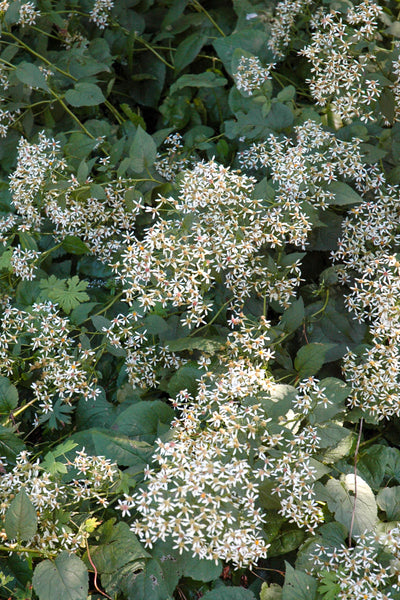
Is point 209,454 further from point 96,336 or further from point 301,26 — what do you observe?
point 301,26

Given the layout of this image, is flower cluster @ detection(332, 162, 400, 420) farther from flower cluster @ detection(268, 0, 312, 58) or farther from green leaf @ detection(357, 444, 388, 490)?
flower cluster @ detection(268, 0, 312, 58)

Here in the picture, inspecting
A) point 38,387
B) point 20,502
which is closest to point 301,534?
point 20,502

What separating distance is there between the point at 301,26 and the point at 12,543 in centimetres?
301

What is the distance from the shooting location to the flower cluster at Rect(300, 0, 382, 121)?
2994mm

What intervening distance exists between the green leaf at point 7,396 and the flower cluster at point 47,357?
0.05 meters

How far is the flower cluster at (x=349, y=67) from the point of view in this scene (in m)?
2.99

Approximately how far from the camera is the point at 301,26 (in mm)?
3592

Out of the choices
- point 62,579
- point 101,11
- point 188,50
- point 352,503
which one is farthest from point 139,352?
point 101,11

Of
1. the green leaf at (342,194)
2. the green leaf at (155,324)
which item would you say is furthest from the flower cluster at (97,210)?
the green leaf at (342,194)

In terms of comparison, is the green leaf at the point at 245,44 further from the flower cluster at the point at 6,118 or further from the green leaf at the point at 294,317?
the green leaf at the point at 294,317

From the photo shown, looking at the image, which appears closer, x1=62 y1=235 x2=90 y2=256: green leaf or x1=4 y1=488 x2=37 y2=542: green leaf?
x1=4 y1=488 x2=37 y2=542: green leaf

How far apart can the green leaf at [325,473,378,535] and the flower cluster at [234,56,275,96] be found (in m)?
1.91

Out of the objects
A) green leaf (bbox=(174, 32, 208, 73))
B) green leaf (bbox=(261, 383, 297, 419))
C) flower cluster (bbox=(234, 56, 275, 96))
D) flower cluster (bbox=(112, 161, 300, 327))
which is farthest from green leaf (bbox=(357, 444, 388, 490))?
green leaf (bbox=(174, 32, 208, 73))

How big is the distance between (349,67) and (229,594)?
7.84 feet
